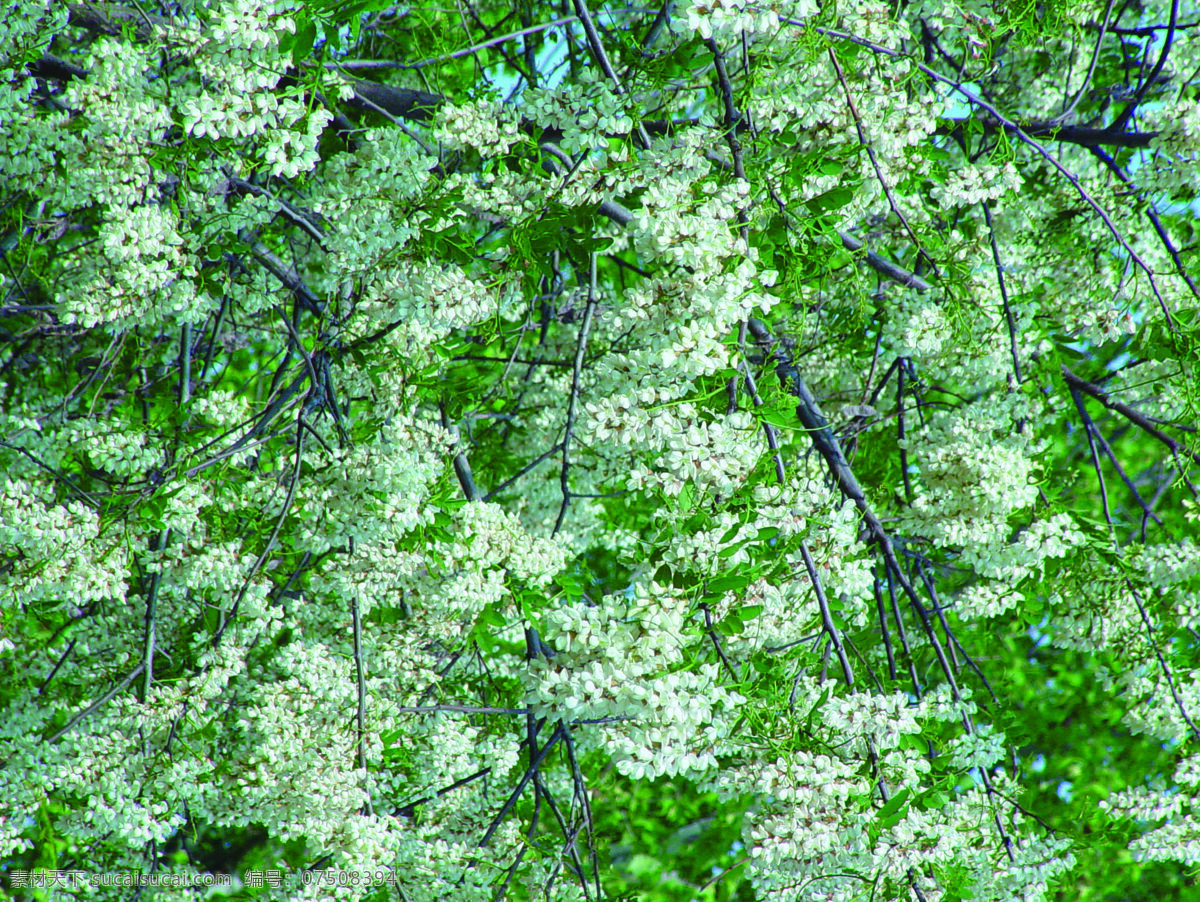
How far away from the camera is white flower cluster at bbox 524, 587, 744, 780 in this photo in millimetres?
1469

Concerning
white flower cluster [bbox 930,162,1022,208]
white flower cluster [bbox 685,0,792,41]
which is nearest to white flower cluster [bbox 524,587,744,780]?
white flower cluster [bbox 685,0,792,41]

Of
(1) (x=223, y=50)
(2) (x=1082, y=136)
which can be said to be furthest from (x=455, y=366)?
(2) (x=1082, y=136)

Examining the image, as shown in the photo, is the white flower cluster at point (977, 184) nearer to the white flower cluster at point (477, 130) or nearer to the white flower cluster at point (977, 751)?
the white flower cluster at point (477, 130)

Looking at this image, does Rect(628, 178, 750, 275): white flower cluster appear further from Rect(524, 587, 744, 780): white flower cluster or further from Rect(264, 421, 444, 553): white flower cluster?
Rect(264, 421, 444, 553): white flower cluster

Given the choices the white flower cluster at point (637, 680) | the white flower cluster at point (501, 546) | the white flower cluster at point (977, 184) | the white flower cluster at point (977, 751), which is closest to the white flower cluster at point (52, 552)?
the white flower cluster at point (501, 546)

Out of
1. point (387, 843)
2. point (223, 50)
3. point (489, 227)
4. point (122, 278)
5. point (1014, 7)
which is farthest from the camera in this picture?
point (489, 227)

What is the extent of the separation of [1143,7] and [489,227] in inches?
108

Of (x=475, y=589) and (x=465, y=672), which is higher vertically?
(x=465, y=672)

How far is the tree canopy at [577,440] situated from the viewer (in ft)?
5.52

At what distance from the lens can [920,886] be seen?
187 cm

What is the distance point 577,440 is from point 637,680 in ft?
5.47

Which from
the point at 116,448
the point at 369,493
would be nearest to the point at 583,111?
the point at 369,493

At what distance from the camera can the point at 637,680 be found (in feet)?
4.93

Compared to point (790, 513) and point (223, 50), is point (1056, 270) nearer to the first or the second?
point (790, 513)
